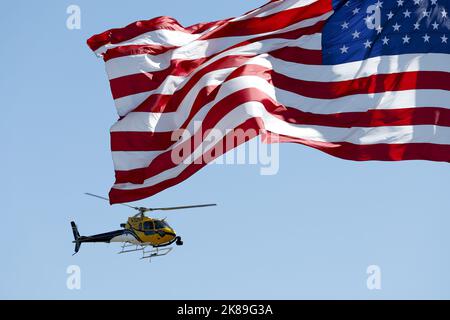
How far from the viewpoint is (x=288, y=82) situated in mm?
26938

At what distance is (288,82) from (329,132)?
175 cm

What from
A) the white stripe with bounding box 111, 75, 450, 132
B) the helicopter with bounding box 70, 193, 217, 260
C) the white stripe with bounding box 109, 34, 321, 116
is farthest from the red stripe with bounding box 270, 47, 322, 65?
the helicopter with bounding box 70, 193, 217, 260

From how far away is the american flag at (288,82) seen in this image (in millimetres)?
25609

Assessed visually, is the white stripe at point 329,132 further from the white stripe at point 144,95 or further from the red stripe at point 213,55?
the white stripe at point 144,95

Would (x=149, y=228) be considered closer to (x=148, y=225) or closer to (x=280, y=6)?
(x=148, y=225)

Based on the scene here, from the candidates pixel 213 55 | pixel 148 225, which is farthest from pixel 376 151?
pixel 148 225

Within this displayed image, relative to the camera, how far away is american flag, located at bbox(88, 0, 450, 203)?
2561 centimetres

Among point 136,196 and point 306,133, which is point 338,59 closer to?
point 306,133

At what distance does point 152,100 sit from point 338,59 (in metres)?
4.47

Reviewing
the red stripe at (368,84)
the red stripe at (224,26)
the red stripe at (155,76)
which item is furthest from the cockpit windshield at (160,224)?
the red stripe at (368,84)

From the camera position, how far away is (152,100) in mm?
27828

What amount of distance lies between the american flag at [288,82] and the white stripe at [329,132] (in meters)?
0.03

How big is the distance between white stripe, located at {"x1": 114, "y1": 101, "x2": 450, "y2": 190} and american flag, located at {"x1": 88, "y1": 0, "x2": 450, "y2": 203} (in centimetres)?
3
